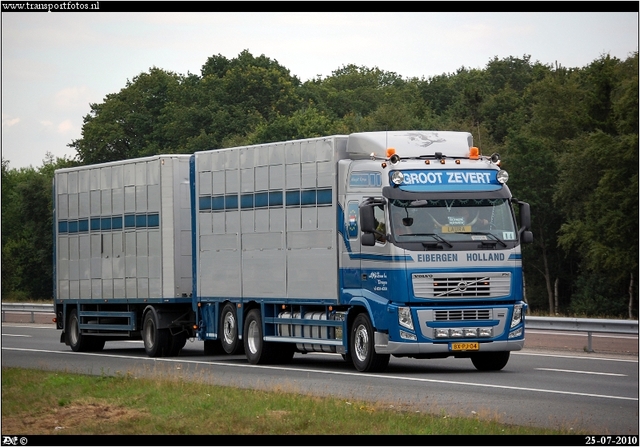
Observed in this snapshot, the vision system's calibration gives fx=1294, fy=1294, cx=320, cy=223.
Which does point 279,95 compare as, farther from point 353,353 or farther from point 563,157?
point 353,353

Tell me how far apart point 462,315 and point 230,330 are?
245 inches

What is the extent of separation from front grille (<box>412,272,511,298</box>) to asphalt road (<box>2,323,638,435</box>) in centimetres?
131

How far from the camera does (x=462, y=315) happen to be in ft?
67.7

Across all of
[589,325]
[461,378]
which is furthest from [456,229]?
[589,325]

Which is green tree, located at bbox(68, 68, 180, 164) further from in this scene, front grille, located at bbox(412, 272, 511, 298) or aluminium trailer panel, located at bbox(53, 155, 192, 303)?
front grille, located at bbox(412, 272, 511, 298)

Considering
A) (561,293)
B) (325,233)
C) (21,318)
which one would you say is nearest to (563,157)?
(561,293)

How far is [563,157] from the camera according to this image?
74938 mm

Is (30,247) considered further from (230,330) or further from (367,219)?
(367,219)

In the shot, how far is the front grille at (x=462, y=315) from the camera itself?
20547 millimetres

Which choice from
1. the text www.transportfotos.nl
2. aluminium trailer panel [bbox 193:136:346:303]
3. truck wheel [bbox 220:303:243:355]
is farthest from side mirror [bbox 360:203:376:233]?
the text www.transportfotos.nl

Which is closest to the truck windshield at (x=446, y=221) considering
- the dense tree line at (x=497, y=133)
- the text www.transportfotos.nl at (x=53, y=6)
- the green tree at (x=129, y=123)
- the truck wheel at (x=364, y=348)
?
the truck wheel at (x=364, y=348)

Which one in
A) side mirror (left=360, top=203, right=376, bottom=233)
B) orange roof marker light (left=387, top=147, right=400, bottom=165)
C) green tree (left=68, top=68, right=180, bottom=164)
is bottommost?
side mirror (left=360, top=203, right=376, bottom=233)

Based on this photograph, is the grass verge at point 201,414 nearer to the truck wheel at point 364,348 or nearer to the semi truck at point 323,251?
the truck wheel at point 364,348

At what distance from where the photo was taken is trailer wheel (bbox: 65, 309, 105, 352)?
99.1 feet
